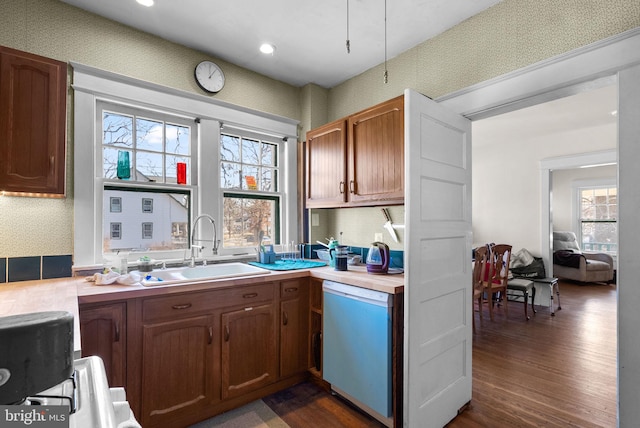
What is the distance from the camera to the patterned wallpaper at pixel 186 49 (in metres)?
1.86

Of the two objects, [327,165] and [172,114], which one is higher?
[172,114]

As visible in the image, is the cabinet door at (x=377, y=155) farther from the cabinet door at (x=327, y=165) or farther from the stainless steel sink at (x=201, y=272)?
the stainless steel sink at (x=201, y=272)

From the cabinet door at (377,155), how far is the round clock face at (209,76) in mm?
1221

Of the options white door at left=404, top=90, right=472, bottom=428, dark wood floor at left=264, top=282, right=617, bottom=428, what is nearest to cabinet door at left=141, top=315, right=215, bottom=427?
dark wood floor at left=264, top=282, right=617, bottom=428

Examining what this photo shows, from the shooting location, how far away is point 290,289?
2.47 metres

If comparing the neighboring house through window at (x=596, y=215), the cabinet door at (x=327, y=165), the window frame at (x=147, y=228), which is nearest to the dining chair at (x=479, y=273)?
the cabinet door at (x=327, y=165)

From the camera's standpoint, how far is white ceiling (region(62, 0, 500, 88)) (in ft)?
7.14

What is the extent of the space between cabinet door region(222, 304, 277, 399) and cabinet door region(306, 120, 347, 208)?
109 centimetres

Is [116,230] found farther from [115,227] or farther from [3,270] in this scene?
[3,270]

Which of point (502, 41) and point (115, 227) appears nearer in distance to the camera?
point (502, 41)

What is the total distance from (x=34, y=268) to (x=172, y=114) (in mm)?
1457

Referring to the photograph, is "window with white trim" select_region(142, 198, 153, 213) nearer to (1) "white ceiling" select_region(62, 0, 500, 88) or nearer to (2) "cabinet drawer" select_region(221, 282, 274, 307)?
(2) "cabinet drawer" select_region(221, 282, 274, 307)

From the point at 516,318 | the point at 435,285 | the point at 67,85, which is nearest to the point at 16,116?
the point at 67,85

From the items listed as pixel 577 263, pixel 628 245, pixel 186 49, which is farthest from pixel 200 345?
pixel 577 263
